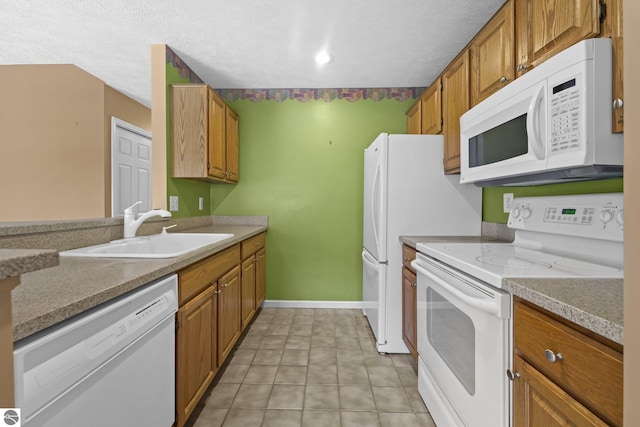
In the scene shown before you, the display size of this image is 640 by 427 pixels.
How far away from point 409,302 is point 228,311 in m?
1.20

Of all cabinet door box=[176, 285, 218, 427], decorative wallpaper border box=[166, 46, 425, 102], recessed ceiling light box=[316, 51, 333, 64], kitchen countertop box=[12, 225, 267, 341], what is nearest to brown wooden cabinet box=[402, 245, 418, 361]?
cabinet door box=[176, 285, 218, 427]

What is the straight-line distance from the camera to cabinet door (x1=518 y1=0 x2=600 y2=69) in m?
0.99

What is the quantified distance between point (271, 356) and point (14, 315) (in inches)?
70.4

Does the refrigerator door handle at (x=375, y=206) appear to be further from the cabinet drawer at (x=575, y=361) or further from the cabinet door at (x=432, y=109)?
the cabinet drawer at (x=575, y=361)

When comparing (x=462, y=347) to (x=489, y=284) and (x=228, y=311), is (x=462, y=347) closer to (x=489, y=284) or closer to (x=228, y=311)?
(x=489, y=284)

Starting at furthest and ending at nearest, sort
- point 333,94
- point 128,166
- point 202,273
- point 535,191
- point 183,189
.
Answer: point 128,166 < point 333,94 < point 183,189 < point 535,191 < point 202,273

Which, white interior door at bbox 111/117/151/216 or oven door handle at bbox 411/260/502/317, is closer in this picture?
oven door handle at bbox 411/260/502/317

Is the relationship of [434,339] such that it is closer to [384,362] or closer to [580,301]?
[384,362]

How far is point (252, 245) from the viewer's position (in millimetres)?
2590

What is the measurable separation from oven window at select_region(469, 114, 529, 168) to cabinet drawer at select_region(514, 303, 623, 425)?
2.41 feet

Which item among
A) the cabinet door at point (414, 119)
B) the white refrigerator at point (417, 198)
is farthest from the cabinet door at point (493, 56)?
the cabinet door at point (414, 119)

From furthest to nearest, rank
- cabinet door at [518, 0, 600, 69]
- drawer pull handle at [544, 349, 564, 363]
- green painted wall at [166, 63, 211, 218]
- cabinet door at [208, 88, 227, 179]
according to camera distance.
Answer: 1. cabinet door at [208, 88, 227, 179]
2. green painted wall at [166, 63, 211, 218]
3. cabinet door at [518, 0, 600, 69]
4. drawer pull handle at [544, 349, 564, 363]

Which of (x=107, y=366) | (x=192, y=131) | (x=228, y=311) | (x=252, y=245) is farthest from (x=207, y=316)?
(x=192, y=131)

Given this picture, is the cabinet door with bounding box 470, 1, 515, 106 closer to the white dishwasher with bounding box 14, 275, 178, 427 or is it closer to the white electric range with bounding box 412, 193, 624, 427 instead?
the white electric range with bounding box 412, 193, 624, 427
